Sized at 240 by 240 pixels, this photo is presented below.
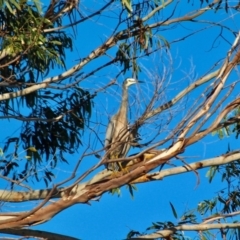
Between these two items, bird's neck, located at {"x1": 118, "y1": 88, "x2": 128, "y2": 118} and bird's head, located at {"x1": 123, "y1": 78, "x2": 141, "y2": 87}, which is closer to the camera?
bird's neck, located at {"x1": 118, "y1": 88, "x2": 128, "y2": 118}

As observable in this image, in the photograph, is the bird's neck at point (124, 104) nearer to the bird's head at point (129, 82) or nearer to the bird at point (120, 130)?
the bird at point (120, 130)

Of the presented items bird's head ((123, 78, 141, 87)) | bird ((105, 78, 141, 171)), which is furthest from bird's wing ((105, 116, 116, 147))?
bird's head ((123, 78, 141, 87))

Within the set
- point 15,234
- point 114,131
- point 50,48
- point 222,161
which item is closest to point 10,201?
point 15,234

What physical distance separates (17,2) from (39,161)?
1.31m

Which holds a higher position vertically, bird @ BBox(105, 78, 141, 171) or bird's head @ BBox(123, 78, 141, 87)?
bird's head @ BBox(123, 78, 141, 87)

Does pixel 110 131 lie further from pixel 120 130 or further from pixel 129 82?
pixel 120 130

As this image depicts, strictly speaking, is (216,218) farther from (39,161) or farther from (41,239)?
(39,161)

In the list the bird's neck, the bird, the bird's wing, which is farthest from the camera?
the bird's wing

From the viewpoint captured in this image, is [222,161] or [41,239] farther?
[222,161]

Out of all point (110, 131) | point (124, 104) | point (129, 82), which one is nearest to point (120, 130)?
point (124, 104)

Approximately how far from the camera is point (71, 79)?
20.9 ft

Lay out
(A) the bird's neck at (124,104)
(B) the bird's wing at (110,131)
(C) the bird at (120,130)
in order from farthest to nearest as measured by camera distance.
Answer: (B) the bird's wing at (110,131) < (A) the bird's neck at (124,104) < (C) the bird at (120,130)

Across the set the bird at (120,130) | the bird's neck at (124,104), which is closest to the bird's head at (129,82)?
the bird at (120,130)

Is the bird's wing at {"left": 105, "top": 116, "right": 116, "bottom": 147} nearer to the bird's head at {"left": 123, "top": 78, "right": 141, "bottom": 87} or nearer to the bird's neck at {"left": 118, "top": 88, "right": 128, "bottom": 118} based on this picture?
the bird's neck at {"left": 118, "top": 88, "right": 128, "bottom": 118}
